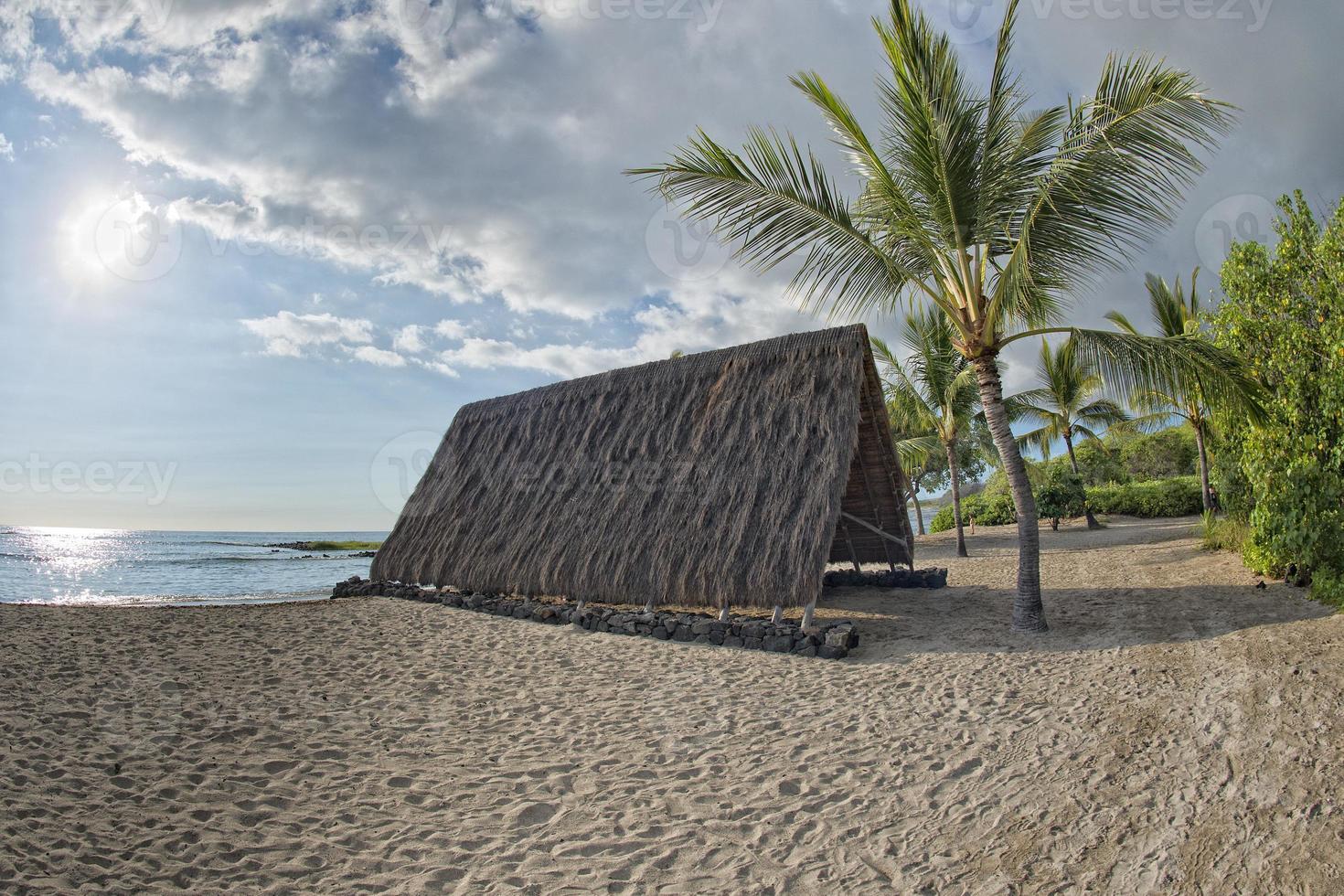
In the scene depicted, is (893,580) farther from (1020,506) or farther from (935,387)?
(935,387)

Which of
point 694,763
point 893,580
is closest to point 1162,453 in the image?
point 893,580

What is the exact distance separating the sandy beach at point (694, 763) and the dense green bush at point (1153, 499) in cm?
1473

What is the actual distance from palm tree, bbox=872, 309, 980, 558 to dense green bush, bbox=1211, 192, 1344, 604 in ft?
21.9

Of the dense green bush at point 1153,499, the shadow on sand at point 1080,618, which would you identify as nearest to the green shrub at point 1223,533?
the shadow on sand at point 1080,618

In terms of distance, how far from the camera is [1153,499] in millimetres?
19797

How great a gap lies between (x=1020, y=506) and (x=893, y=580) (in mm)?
3201

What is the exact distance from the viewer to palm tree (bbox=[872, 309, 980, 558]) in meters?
14.7

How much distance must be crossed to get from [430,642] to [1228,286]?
32.4ft

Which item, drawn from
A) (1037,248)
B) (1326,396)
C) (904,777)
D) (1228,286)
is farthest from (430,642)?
(1228,286)

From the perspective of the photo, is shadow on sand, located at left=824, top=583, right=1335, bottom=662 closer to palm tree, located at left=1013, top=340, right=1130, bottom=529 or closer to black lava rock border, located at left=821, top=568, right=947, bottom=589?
black lava rock border, located at left=821, top=568, right=947, bottom=589

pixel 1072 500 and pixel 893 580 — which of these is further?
pixel 1072 500

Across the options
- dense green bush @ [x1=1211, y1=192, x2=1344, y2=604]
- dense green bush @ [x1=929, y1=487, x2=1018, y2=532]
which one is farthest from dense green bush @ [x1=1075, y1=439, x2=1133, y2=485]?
dense green bush @ [x1=1211, y1=192, x2=1344, y2=604]

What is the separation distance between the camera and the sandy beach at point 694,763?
9.76 ft

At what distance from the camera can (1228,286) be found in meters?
7.84
